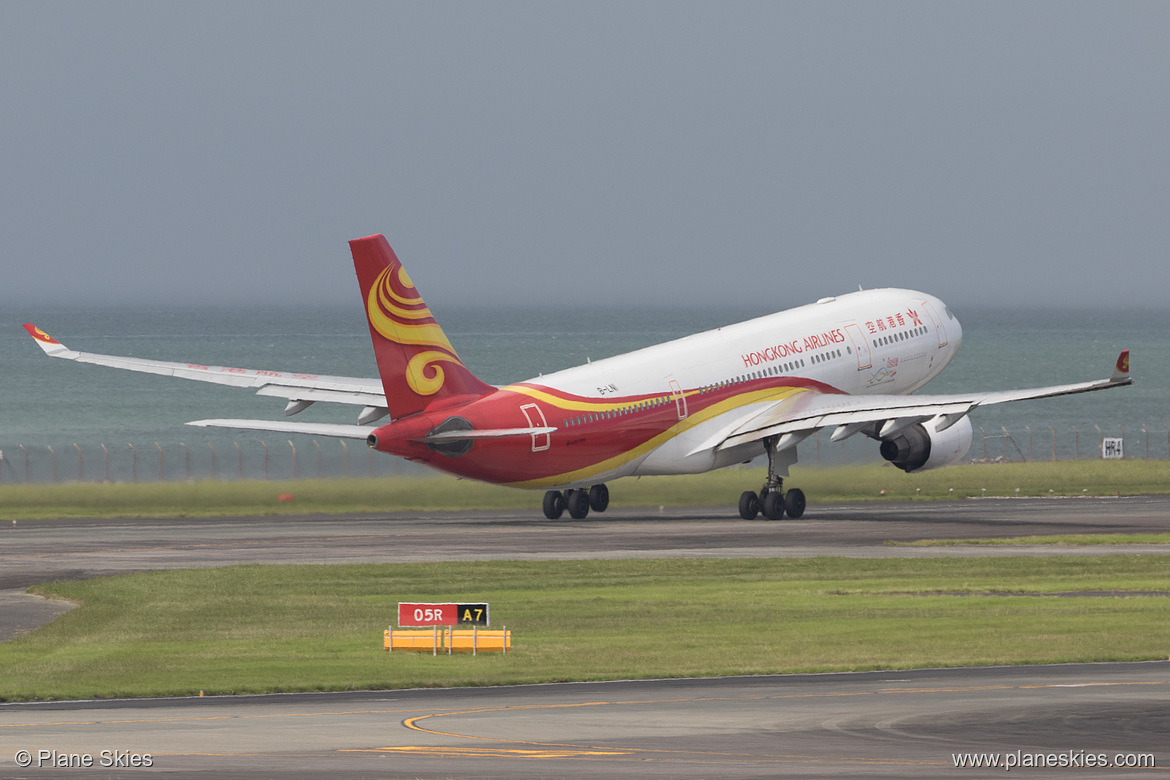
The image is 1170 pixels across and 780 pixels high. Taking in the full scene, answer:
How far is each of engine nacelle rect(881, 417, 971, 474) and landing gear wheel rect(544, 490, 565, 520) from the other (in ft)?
35.9

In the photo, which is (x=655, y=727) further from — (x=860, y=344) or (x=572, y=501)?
(x=860, y=344)

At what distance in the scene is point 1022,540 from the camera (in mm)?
52469

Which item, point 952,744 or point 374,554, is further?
point 374,554

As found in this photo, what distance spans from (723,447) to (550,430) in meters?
8.12

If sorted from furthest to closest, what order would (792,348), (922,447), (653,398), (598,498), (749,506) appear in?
(792,348)
(598,498)
(749,506)
(922,447)
(653,398)

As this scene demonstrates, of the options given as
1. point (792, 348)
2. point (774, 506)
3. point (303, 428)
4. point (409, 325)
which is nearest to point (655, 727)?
point (409, 325)

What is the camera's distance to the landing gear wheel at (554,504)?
6069 cm

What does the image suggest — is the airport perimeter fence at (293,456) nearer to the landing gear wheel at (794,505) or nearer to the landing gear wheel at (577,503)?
the landing gear wheel at (794,505)

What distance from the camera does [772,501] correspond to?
60.2 meters

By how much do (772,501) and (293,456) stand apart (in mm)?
25589

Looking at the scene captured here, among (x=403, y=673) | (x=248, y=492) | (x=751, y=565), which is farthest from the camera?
(x=248, y=492)

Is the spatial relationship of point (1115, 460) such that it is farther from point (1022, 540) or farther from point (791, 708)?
point (791, 708)

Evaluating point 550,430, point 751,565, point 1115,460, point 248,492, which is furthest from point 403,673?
point 1115,460

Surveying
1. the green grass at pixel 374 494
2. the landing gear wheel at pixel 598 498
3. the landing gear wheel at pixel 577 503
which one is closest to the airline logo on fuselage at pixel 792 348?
the landing gear wheel at pixel 598 498
